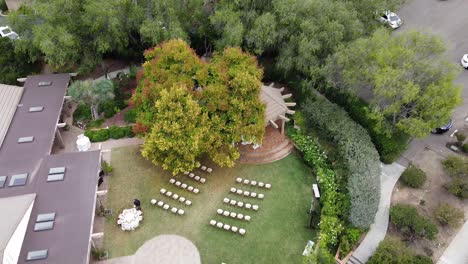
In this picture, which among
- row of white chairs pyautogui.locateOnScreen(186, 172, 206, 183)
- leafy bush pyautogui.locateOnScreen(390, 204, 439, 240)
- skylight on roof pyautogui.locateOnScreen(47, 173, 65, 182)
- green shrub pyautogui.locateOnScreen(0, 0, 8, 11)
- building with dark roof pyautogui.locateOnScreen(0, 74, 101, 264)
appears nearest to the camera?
building with dark roof pyautogui.locateOnScreen(0, 74, 101, 264)

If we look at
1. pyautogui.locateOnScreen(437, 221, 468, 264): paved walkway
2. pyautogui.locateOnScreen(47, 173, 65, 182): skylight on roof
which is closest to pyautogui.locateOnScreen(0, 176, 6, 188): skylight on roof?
pyautogui.locateOnScreen(47, 173, 65, 182): skylight on roof

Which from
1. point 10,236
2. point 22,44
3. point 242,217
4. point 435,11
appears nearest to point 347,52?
point 242,217

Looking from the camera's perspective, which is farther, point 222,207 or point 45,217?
point 222,207

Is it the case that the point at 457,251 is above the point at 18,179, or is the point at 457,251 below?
below

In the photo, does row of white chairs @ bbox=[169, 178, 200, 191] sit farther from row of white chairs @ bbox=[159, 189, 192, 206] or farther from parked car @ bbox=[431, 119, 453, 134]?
parked car @ bbox=[431, 119, 453, 134]

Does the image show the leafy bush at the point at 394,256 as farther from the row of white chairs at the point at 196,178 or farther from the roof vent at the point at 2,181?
the roof vent at the point at 2,181

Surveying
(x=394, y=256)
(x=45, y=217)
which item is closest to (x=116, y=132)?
(x=45, y=217)

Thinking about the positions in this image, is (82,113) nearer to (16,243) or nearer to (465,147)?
(16,243)
